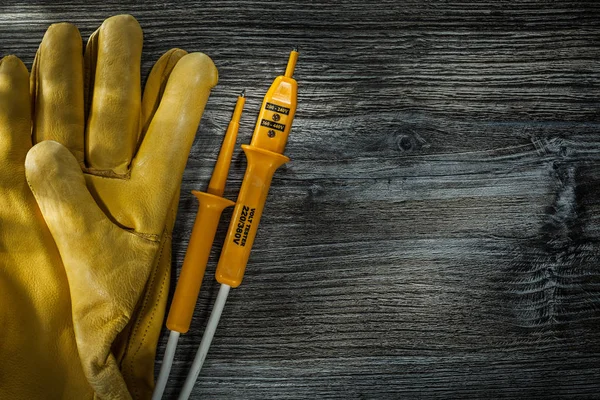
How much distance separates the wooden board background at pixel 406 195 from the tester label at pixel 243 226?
5cm

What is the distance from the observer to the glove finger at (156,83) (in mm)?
860

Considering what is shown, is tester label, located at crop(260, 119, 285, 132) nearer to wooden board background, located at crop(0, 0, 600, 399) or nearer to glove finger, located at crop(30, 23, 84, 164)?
wooden board background, located at crop(0, 0, 600, 399)

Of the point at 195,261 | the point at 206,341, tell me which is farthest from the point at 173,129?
the point at 206,341

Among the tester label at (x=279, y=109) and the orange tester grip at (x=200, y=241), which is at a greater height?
the tester label at (x=279, y=109)

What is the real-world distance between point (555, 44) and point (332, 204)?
472 millimetres

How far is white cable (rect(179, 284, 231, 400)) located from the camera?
33.8 inches

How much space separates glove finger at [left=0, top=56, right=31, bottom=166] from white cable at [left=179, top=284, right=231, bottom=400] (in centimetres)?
35

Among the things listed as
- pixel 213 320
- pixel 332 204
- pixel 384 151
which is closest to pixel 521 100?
pixel 384 151

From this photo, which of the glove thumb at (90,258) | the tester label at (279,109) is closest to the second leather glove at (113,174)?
the glove thumb at (90,258)

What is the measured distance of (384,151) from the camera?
92 centimetres

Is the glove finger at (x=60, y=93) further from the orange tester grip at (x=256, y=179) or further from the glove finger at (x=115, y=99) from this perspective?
the orange tester grip at (x=256, y=179)

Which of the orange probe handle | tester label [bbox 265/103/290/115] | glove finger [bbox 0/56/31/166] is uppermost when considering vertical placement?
tester label [bbox 265/103/290/115]

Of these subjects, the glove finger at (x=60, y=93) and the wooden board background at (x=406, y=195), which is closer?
the glove finger at (x=60, y=93)

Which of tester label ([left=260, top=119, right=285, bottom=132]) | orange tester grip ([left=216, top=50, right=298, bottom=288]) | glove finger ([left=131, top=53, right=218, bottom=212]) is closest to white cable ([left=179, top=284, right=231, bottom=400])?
orange tester grip ([left=216, top=50, right=298, bottom=288])
